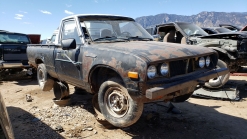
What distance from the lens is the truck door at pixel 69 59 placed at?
3.34 meters

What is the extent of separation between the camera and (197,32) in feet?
22.1

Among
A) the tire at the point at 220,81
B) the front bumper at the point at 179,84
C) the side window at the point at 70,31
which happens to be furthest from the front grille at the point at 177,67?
the tire at the point at 220,81

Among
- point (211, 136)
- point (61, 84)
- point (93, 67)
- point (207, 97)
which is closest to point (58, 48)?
point (61, 84)

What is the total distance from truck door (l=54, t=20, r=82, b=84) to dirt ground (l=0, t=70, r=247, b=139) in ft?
2.56

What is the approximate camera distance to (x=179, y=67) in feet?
9.01

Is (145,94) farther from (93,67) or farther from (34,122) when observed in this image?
(34,122)

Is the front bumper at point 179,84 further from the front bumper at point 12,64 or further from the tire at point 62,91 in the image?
the front bumper at point 12,64

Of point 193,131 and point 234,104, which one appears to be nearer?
point 193,131

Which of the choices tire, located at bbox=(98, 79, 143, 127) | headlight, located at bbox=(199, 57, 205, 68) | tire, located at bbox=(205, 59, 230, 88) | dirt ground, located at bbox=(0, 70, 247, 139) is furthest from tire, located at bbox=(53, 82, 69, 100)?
tire, located at bbox=(205, 59, 230, 88)

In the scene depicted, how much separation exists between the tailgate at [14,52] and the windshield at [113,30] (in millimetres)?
5529

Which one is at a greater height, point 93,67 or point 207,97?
point 93,67

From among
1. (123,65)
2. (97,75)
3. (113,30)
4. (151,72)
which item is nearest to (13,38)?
(113,30)

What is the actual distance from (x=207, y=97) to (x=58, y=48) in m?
3.99

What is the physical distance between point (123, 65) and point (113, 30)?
139 cm
